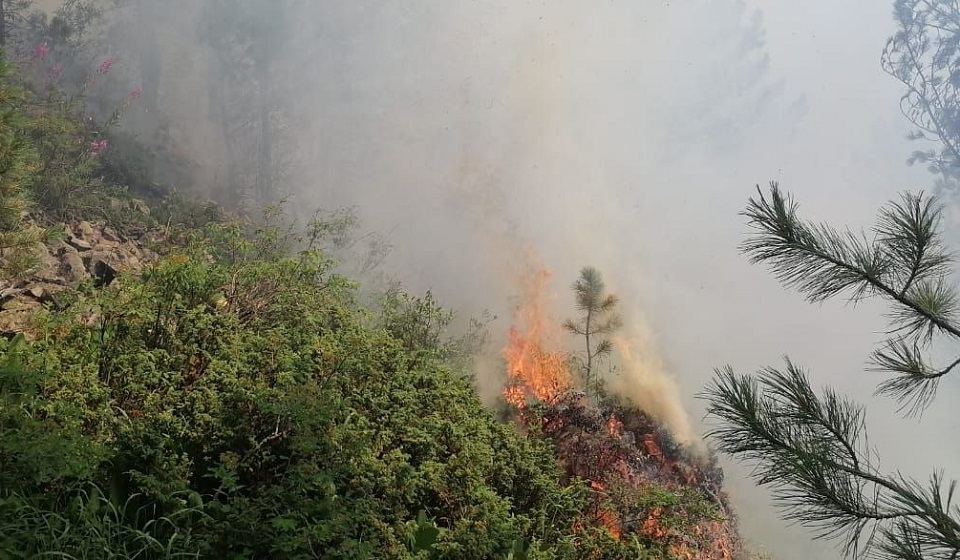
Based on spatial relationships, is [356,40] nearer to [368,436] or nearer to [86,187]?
[86,187]

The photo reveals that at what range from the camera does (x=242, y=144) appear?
8.85 m

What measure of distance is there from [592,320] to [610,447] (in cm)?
316

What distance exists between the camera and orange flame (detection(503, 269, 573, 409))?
19.6 ft

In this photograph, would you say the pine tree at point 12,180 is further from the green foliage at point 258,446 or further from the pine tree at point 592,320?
the pine tree at point 592,320

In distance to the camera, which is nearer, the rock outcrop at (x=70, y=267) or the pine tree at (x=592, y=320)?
the rock outcrop at (x=70, y=267)

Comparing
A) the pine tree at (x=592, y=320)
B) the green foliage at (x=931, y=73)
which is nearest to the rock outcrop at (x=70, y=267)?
the pine tree at (x=592, y=320)

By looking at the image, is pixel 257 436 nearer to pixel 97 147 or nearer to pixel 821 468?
pixel 821 468

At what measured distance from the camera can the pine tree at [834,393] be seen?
1847 mm

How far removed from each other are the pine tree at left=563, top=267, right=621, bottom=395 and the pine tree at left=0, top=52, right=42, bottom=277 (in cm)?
519

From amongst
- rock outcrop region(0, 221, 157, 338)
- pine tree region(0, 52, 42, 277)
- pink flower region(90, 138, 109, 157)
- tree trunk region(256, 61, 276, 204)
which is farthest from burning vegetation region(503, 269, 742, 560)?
pink flower region(90, 138, 109, 157)

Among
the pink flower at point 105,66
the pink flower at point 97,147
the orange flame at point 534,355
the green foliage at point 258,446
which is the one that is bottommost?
the green foliage at point 258,446

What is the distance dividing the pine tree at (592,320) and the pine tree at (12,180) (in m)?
5.19

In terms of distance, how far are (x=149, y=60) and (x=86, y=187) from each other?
3250 mm

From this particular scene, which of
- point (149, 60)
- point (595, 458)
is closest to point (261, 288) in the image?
point (595, 458)
